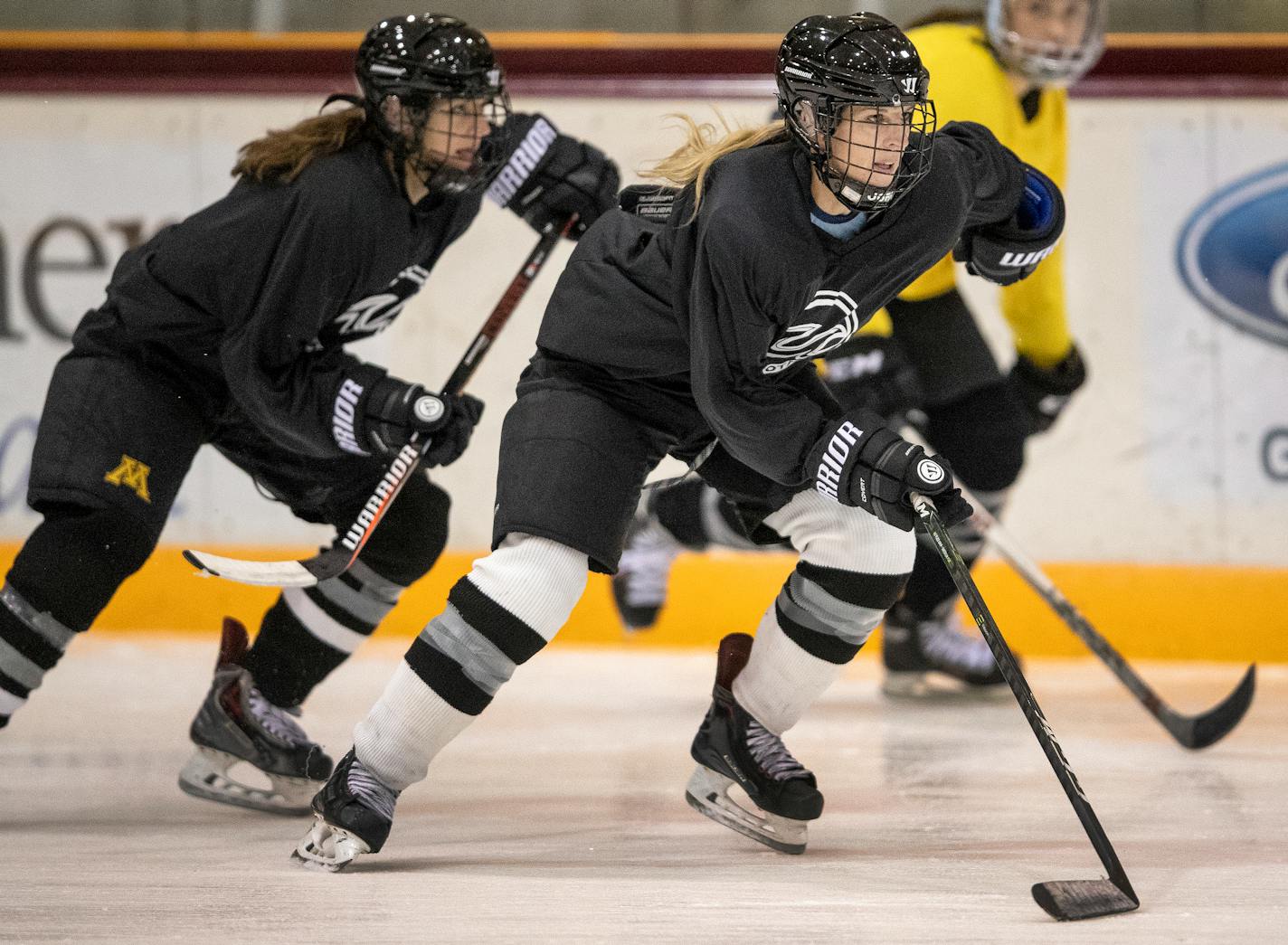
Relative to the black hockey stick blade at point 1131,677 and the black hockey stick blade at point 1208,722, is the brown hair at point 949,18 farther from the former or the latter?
the black hockey stick blade at point 1208,722

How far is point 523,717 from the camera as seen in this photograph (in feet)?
10.2

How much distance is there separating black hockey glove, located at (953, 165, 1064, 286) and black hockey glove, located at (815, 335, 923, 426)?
2.58ft

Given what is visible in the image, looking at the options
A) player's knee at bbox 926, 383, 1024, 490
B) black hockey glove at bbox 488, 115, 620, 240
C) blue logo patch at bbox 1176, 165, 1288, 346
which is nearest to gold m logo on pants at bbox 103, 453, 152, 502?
black hockey glove at bbox 488, 115, 620, 240

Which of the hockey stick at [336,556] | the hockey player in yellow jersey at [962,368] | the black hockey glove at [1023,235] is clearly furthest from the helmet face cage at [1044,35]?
Result: the hockey stick at [336,556]

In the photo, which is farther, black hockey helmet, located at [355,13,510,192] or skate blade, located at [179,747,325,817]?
skate blade, located at [179,747,325,817]

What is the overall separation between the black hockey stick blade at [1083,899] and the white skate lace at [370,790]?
29.3 inches

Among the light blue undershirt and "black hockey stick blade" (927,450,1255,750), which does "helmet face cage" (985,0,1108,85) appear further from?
the light blue undershirt

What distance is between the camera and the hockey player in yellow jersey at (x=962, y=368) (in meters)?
2.94

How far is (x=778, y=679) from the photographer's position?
82.4 inches

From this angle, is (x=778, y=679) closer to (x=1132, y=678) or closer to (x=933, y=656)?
(x=1132, y=678)

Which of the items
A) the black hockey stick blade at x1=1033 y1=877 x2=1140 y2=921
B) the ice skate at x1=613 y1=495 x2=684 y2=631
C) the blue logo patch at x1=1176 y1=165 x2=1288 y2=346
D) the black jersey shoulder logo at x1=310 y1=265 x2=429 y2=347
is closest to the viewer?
the black hockey stick blade at x1=1033 y1=877 x2=1140 y2=921

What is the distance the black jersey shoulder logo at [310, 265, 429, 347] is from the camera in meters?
2.27

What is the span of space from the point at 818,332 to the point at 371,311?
2.30 feet

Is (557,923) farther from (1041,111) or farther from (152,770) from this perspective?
(1041,111)
